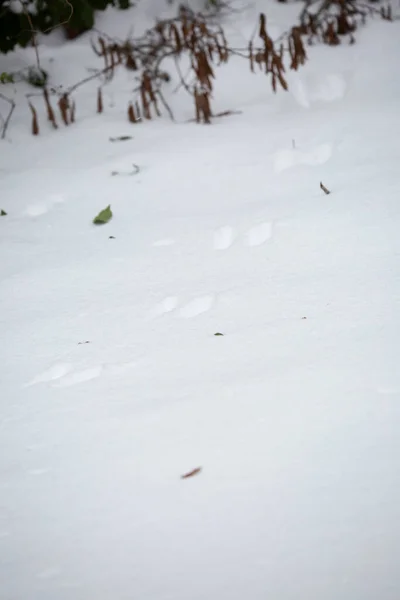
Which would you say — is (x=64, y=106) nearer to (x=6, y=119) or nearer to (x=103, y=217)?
(x=6, y=119)

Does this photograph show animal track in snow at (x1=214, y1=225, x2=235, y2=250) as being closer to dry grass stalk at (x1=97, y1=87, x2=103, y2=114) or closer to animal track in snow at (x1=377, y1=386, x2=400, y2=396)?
animal track in snow at (x1=377, y1=386, x2=400, y2=396)

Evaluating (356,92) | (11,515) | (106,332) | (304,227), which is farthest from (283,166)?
(11,515)

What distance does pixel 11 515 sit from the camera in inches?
37.1

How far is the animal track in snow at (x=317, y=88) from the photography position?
2648mm

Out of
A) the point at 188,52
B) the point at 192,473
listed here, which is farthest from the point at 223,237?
the point at 188,52

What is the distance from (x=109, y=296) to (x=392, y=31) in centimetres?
225

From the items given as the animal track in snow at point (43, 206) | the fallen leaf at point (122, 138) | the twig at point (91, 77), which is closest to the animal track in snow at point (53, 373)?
the animal track in snow at point (43, 206)

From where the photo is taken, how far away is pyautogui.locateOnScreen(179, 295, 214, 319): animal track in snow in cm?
143

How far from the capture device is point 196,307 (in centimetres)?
146

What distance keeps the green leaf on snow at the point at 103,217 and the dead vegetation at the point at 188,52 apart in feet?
2.62

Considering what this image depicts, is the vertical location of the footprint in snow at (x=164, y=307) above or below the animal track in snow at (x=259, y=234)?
below

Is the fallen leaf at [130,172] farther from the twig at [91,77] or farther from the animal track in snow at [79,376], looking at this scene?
the animal track in snow at [79,376]

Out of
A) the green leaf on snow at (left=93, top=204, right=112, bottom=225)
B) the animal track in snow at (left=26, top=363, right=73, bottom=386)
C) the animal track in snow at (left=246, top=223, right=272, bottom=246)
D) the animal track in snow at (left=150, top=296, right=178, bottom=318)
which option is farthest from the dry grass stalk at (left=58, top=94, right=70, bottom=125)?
the animal track in snow at (left=26, top=363, right=73, bottom=386)

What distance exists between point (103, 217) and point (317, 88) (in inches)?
53.5
